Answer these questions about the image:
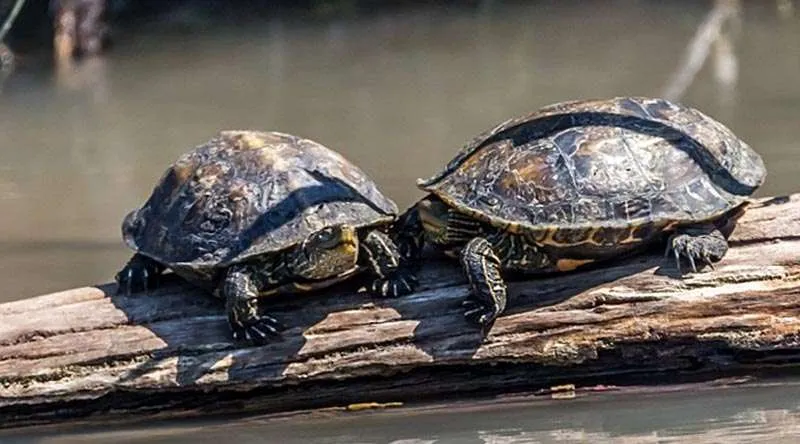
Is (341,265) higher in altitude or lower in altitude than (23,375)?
higher

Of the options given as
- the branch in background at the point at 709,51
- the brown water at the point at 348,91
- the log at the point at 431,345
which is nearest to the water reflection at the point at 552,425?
the log at the point at 431,345

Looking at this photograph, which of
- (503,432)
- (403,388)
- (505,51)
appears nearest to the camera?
(503,432)

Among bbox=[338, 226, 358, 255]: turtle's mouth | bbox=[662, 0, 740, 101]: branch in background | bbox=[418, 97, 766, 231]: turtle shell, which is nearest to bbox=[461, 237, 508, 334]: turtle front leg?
bbox=[418, 97, 766, 231]: turtle shell

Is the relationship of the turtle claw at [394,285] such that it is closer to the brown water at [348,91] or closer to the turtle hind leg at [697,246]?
the turtle hind leg at [697,246]

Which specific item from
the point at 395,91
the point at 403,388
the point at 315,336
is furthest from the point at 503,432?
the point at 395,91

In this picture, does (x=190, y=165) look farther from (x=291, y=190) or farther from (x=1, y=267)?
(x=1, y=267)

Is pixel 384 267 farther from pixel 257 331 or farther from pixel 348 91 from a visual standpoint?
pixel 348 91

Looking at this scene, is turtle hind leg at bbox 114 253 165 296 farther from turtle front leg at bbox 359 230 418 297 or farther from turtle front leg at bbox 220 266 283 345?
turtle front leg at bbox 359 230 418 297

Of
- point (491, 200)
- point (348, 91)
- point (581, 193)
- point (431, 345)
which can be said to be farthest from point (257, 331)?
point (348, 91)
